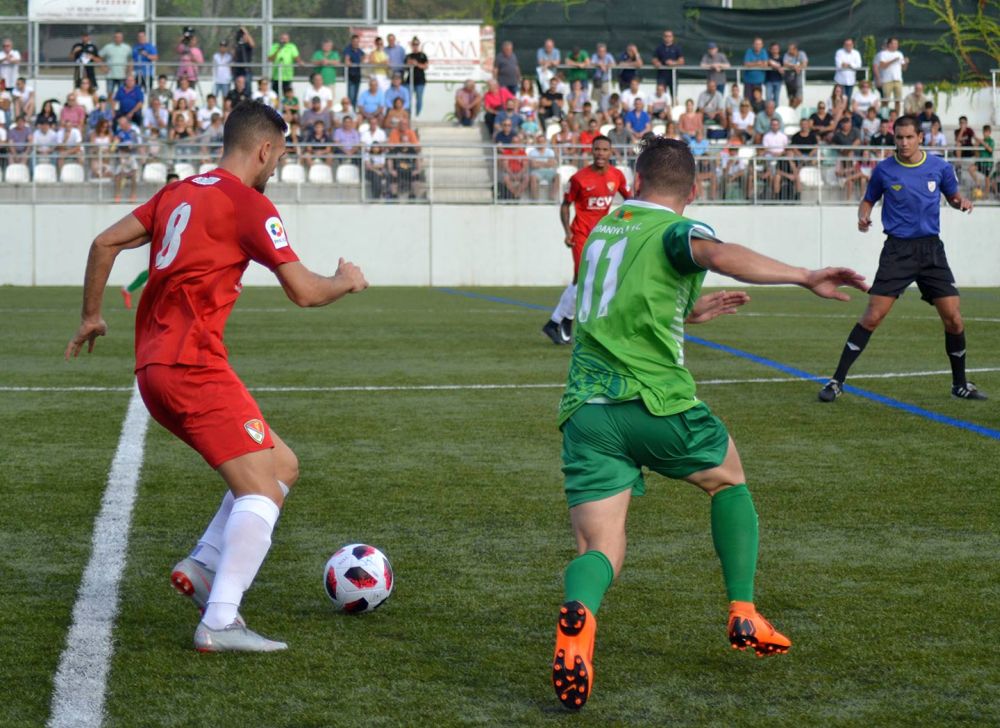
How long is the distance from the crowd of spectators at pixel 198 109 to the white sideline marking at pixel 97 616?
20.1 m

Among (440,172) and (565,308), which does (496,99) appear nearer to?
(440,172)

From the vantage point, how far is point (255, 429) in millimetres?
4566

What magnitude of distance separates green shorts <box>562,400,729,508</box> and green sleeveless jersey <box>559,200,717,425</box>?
4cm

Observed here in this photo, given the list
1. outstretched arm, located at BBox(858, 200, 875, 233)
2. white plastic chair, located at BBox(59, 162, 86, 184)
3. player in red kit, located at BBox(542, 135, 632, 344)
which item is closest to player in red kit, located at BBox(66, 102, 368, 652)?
outstretched arm, located at BBox(858, 200, 875, 233)

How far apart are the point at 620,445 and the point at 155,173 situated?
24.0 m

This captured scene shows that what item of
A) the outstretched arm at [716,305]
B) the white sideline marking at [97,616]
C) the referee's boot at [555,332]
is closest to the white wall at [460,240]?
the referee's boot at [555,332]

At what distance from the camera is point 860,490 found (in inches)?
281

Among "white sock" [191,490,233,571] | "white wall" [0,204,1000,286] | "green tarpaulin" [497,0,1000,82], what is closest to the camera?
"white sock" [191,490,233,571]

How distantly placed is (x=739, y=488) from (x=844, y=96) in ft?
87.8

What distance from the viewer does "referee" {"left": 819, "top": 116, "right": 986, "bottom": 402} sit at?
10484 mm

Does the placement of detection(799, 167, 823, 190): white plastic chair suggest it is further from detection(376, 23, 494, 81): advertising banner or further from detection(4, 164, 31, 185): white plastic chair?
detection(4, 164, 31, 185): white plastic chair

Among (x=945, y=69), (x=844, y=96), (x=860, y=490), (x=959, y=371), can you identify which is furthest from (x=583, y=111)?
(x=860, y=490)

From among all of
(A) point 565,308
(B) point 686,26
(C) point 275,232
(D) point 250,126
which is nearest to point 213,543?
(C) point 275,232

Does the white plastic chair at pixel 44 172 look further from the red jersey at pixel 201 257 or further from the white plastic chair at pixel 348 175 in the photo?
the red jersey at pixel 201 257
